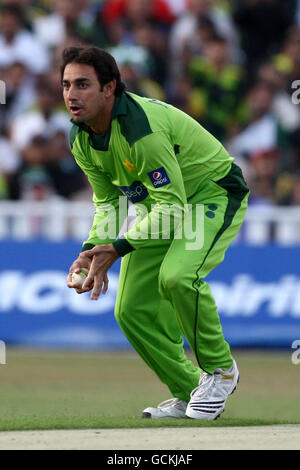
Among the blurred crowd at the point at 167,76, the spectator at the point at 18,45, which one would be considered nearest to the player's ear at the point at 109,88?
the blurred crowd at the point at 167,76

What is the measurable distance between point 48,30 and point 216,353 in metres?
8.31

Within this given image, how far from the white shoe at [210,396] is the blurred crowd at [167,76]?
6245mm

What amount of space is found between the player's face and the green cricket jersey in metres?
0.16

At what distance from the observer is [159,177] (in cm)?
661

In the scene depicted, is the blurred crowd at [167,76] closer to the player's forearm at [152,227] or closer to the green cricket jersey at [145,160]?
the green cricket jersey at [145,160]

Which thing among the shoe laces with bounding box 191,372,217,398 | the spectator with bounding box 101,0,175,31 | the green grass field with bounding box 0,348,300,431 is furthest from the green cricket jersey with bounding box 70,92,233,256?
the spectator with bounding box 101,0,175,31

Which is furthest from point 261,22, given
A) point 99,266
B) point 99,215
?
point 99,266

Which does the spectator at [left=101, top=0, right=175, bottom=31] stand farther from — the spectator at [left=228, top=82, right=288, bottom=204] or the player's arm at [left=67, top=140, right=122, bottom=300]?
the player's arm at [left=67, top=140, right=122, bottom=300]

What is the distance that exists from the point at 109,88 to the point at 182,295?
4.49ft

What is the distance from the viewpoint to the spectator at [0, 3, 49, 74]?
45.9ft

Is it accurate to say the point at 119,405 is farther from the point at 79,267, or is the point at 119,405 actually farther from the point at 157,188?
the point at 157,188

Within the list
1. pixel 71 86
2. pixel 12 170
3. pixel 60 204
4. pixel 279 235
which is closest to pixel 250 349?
pixel 279 235

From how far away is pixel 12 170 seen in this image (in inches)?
528

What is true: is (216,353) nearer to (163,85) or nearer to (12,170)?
(12,170)
